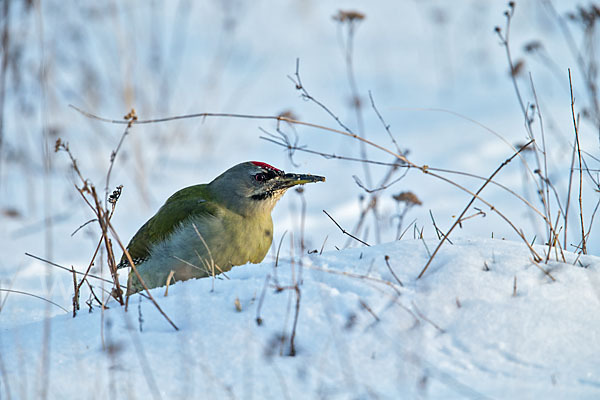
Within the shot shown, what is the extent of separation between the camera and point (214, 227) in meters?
4.74

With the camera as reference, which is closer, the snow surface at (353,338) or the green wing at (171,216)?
the snow surface at (353,338)

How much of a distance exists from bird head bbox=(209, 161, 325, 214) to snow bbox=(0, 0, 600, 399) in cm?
44

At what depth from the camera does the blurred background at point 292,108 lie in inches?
270

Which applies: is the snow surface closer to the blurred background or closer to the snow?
the snow

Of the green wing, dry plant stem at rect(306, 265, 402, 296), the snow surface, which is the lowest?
the snow surface

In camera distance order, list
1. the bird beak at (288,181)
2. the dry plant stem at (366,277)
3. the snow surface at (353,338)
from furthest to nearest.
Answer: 1. the bird beak at (288,181)
2. the dry plant stem at (366,277)
3. the snow surface at (353,338)

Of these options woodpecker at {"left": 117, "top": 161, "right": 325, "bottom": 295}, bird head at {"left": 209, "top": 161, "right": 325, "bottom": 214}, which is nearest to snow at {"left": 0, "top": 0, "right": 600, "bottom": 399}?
woodpecker at {"left": 117, "top": 161, "right": 325, "bottom": 295}

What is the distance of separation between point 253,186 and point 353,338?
2426mm

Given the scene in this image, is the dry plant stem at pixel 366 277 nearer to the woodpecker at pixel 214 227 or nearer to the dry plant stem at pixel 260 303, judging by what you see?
the dry plant stem at pixel 260 303

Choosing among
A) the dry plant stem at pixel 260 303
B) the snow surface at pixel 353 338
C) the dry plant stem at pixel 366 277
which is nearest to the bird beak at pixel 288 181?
the snow surface at pixel 353 338

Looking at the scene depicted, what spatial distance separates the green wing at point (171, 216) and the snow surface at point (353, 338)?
1.52m

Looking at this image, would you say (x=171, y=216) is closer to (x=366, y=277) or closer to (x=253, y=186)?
(x=253, y=186)

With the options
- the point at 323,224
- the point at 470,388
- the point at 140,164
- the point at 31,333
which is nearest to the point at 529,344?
the point at 470,388

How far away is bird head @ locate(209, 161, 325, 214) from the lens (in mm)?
4992
